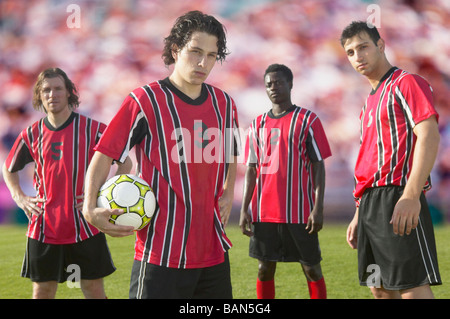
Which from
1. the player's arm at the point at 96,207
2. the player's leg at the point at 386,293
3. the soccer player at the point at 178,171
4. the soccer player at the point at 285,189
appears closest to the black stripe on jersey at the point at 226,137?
the soccer player at the point at 178,171

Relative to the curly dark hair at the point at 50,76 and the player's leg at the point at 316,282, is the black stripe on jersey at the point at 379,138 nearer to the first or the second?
the player's leg at the point at 316,282

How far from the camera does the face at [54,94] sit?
3.41 metres

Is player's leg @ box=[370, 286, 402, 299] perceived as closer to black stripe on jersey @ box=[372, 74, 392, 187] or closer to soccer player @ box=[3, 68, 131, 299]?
black stripe on jersey @ box=[372, 74, 392, 187]

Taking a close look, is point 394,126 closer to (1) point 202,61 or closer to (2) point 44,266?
(1) point 202,61

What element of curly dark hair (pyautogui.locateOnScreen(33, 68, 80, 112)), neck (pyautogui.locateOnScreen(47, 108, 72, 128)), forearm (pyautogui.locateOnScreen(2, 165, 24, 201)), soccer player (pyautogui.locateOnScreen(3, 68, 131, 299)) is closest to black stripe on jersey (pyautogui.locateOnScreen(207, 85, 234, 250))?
soccer player (pyautogui.locateOnScreen(3, 68, 131, 299))

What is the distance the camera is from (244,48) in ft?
34.0

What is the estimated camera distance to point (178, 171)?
79.7 inches

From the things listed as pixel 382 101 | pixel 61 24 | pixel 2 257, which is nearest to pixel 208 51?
pixel 382 101

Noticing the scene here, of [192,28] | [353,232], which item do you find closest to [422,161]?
[353,232]

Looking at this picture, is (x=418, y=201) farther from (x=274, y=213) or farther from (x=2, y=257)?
(x=2, y=257)

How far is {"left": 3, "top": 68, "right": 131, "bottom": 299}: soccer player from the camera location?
10.8 ft

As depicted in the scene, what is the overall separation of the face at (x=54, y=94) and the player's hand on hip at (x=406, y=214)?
7.86 feet

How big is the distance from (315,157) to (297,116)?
360 mm

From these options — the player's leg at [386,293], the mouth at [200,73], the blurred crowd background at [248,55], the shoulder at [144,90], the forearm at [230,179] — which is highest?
the blurred crowd background at [248,55]
